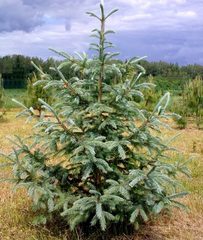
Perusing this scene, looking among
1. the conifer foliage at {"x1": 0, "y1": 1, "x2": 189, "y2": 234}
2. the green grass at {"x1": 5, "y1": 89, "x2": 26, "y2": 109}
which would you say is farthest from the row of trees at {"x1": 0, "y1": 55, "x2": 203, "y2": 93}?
the conifer foliage at {"x1": 0, "y1": 1, "x2": 189, "y2": 234}

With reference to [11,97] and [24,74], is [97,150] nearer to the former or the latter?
[11,97]

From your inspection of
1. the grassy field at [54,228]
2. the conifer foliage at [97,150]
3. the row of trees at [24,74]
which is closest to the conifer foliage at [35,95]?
the grassy field at [54,228]

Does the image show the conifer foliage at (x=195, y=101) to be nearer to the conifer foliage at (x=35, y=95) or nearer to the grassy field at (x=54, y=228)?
the conifer foliage at (x=35, y=95)

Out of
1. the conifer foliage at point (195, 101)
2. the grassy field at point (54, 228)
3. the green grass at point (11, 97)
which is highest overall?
the grassy field at point (54, 228)

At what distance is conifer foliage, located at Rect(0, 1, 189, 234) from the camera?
5.31 m

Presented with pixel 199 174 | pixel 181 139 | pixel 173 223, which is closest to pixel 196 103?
pixel 181 139

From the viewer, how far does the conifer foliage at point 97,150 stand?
5309mm

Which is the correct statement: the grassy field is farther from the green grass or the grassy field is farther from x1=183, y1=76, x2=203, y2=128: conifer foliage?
the green grass

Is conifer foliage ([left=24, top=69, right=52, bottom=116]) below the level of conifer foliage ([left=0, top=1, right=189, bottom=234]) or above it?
below

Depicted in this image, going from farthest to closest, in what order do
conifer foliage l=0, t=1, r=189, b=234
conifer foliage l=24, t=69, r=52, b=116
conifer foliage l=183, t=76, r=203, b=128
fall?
conifer foliage l=24, t=69, r=52, b=116 < conifer foliage l=183, t=76, r=203, b=128 < conifer foliage l=0, t=1, r=189, b=234

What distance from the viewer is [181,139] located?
17312mm

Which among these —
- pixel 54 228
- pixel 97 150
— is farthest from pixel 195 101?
pixel 97 150

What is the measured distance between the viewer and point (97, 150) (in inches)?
216

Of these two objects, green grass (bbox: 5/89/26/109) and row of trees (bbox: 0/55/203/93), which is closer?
green grass (bbox: 5/89/26/109)
